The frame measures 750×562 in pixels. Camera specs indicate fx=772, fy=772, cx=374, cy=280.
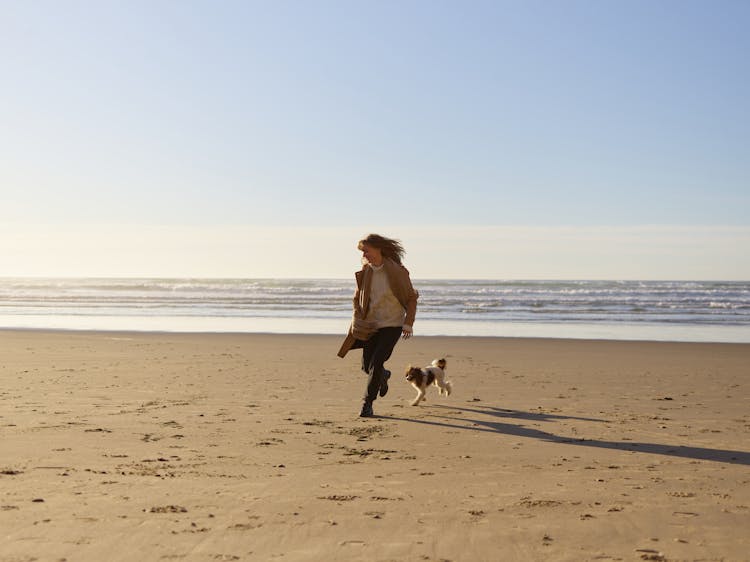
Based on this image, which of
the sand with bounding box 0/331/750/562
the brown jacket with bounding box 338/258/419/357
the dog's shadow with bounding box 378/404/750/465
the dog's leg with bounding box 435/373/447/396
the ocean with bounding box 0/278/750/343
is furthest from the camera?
the ocean with bounding box 0/278/750/343

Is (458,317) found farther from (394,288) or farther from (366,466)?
(366,466)

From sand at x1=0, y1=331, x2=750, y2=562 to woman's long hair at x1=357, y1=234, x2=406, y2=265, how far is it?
Result: 169cm

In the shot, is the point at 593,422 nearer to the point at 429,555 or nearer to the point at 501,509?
the point at 501,509

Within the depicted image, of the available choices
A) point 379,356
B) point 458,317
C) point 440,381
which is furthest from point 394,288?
point 458,317

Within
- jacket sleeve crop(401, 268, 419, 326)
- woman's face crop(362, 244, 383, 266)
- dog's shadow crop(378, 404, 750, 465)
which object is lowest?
dog's shadow crop(378, 404, 750, 465)

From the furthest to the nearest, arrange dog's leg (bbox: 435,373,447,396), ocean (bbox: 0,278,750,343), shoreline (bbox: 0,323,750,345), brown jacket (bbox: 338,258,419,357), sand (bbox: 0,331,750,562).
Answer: ocean (bbox: 0,278,750,343), shoreline (bbox: 0,323,750,345), dog's leg (bbox: 435,373,447,396), brown jacket (bbox: 338,258,419,357), sand (bbox: 0,331,750,562)

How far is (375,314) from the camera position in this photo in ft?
26.5

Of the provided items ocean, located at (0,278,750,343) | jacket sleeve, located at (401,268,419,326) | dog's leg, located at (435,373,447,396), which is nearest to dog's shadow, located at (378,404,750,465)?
dog's leg, located at (435,373,447,396)

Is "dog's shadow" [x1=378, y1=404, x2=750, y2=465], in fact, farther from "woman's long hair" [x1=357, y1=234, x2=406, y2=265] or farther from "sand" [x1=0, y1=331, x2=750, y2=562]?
"woman's long hair" [x1=357, y1=234, x2=406, y2=265]

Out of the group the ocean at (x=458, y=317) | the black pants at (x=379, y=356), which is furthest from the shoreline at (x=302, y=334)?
the black pants at (x=379, y=356)

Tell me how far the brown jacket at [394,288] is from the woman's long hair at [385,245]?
8 centimetres

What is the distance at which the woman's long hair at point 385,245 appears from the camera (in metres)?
7.97

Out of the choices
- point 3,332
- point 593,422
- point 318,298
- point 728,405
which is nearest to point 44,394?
point 593,422

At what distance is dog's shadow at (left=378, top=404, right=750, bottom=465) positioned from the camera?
20.1ft
